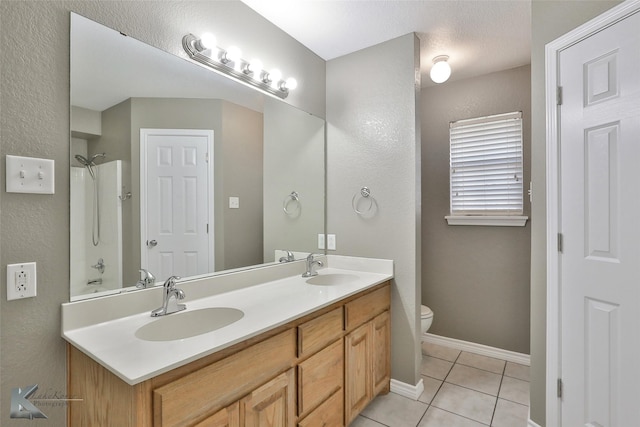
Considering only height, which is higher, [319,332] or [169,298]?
[169,298]

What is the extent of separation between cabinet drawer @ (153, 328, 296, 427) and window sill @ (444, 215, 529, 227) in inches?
82.4

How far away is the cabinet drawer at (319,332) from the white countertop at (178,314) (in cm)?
9

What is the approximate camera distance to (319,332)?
1550mm

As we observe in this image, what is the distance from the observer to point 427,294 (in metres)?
3.11

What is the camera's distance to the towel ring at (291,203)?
2.29 m

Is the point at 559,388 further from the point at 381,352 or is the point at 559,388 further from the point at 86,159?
the point at 86,159

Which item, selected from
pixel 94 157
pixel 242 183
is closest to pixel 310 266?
pixel 242 183

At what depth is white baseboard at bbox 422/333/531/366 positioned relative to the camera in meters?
2.67

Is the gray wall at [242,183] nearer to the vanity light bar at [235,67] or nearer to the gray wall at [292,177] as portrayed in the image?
the gray wall at [292,177]

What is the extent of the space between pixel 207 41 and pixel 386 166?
4.46 feet

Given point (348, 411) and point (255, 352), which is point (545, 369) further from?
point (255, 352)

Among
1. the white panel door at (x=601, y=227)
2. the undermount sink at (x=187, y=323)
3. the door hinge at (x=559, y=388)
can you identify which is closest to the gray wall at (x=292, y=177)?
the undermount sink at (x=187, y=323)

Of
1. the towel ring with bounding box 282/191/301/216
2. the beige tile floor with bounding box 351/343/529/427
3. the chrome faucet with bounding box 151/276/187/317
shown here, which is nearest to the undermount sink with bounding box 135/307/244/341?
the chrome faucet with bounding box 151/276/187/317

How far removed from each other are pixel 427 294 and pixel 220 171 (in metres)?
2.33
